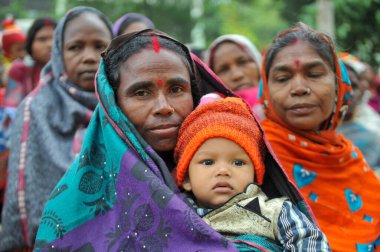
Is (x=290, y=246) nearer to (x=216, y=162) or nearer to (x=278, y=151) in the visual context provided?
(x=216, y=162)

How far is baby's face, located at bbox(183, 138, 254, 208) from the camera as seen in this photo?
2.28m

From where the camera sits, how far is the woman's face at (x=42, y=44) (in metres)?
5.18

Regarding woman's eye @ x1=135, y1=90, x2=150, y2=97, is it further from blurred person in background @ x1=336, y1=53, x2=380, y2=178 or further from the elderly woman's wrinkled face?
blurred person in background @ x1=336, y1=53, x2=380, y2=178

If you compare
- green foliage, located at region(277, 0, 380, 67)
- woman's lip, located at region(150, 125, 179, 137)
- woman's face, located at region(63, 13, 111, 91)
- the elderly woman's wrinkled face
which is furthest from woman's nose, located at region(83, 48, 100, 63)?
green foliage, located at region(277, 0, 380, 67)

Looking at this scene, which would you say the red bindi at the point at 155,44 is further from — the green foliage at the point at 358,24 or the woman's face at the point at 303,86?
the green foliage at the point at 358,24

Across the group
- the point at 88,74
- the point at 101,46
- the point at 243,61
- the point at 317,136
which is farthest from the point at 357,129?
the point at 88,74

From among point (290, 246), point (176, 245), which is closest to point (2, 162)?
point (176, 245)

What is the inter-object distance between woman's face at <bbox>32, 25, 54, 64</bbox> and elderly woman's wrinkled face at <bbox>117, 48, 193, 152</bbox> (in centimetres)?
295

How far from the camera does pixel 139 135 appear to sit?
2.38 meters

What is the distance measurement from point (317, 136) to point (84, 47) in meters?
1.88

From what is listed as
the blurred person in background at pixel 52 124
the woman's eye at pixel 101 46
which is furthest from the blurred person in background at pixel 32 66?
the woman's eye at pixel 101 46

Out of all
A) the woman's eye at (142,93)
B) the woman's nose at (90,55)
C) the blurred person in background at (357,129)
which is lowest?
the blurred person in background at (357,129)

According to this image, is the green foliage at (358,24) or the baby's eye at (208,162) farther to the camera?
the green foliage at (358,24)

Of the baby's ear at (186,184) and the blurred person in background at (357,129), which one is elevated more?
the baby's ear at (186,184)
